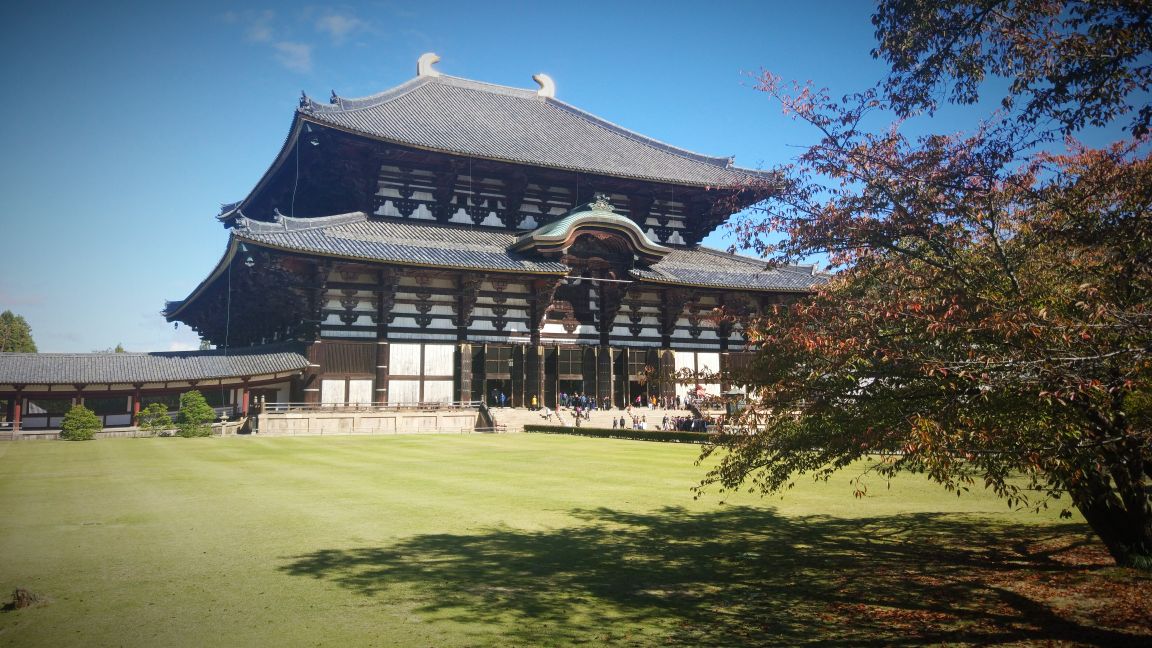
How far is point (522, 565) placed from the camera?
731cm

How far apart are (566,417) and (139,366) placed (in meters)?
18.6

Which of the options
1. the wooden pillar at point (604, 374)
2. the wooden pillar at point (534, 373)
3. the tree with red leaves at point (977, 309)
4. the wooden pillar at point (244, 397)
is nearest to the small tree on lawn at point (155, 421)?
the wooden pillar at point (244, 397)

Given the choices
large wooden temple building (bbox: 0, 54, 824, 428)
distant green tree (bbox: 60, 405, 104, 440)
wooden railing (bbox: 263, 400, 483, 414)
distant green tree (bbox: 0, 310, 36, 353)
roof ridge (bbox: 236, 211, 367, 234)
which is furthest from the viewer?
distant green tree (bbox: 0, 310, 36, 353)

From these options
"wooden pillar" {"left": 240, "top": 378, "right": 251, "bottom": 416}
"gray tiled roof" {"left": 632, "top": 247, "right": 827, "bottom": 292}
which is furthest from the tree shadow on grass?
"gray tiled roof" {"left": 632, "top": 247, "right": 827, "bottom": 292}

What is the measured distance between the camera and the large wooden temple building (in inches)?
1160

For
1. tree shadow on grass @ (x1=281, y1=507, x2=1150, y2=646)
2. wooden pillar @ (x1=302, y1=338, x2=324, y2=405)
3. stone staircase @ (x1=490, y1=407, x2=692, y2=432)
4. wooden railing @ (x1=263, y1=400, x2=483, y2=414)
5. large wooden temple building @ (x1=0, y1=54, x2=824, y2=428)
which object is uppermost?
large wooden temple building @ (x1=0, y1=54, x2=824, y2=428)

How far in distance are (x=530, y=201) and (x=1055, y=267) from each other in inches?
1260

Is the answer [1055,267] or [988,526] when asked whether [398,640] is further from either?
[988,526]

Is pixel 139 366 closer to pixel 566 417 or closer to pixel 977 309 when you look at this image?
pixel 566 417

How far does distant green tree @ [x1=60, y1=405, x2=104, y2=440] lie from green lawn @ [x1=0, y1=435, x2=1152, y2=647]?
12931mm

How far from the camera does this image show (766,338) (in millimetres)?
7059

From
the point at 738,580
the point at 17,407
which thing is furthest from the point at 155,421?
the point at 738,580

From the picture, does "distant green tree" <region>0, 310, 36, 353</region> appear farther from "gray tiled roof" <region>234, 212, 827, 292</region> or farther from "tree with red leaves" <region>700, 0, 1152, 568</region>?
"tree with red leaves" <region>700, 0, 1152, 568</region>

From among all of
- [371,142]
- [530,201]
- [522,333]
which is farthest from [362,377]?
[530,201]
